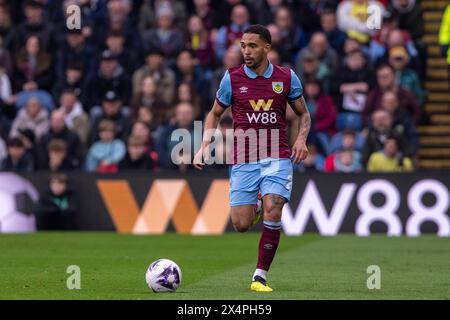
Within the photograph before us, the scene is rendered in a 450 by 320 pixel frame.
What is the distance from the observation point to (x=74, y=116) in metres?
22.9

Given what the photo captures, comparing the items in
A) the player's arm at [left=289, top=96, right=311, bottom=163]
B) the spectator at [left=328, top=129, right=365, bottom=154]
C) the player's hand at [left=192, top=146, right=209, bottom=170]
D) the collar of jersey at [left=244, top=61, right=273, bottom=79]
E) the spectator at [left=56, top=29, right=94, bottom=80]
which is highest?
the collar of jersey at [left=244, top=61, right=273, bottom=79]

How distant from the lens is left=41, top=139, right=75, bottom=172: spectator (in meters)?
21.6

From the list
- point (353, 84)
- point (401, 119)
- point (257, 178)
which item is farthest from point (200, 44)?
point (257, 178)

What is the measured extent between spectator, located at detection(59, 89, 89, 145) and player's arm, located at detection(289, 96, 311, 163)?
34.2ft

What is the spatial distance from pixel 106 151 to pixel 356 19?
5473 mm

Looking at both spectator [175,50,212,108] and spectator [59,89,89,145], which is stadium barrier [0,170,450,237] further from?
spectator [175,50,212,108]

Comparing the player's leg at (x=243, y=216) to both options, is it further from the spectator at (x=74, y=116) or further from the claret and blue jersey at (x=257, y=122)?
the spectator at (x=74, y=116)

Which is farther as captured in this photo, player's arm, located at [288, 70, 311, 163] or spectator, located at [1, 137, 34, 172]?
spectator, located at [1, 137, 34, 172]

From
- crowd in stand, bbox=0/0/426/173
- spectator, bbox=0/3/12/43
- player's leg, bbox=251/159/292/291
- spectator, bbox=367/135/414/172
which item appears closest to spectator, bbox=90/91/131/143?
crowd in stand, bbox=0/0/426/173

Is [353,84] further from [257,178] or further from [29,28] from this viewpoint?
[257,178]

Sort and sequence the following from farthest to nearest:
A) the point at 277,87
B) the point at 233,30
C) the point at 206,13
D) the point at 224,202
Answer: the point at 206,13 < the point at 233,30 < the point at 224,202 < the point at 277,87

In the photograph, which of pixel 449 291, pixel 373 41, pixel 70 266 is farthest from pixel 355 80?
pixel 449 291

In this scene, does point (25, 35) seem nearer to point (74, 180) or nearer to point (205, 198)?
point (74, 180)

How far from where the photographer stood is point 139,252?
1695 centimetres
